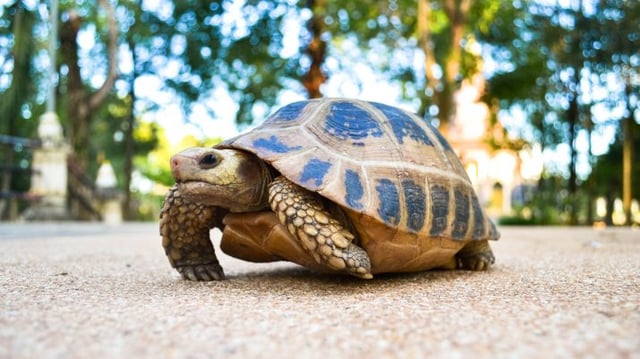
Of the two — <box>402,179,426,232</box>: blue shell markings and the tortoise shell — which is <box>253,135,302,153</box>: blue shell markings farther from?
<box>402,179,426,232</box>: blue shell markings

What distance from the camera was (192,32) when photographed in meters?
16.0

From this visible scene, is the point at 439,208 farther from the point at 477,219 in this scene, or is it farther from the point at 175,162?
the point at 175,162

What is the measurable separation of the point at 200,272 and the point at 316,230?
37.2 inches

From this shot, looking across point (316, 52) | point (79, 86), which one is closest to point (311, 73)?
point (316, 52)

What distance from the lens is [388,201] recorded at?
2.49m

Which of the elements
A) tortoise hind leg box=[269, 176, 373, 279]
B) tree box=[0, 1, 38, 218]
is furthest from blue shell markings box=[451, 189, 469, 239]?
tree box=[0, 1, 38, 218]

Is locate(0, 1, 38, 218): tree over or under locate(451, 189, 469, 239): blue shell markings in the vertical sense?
over

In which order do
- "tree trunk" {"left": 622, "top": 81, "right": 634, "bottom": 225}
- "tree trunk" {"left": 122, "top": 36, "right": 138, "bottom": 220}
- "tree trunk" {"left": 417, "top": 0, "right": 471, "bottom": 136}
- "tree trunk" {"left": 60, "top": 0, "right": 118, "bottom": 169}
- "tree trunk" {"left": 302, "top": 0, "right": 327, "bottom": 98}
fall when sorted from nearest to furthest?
"tree trunk" {"left": 417, "top": 0, "right": 471, "bottom": 136}
"tree trunk" {"left": 302, "top": 0, "right": 327, "bottom": 98}
"tree trunk" {"left": 60, "top": 0, "right": 118, "bottom": 169}
"tree trunk" {"left": 622, "top": 81, "right": 634, "bottom": 225}
"tree trunk" {"left": 122, "top": 36, "right": 138, "bottom": 220}

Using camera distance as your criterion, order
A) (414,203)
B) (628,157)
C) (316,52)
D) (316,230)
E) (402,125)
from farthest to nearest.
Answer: (628,157), (316,52), (402,125), (414,203), (316,230)

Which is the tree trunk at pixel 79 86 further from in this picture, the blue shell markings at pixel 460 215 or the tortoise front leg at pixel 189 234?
the blue shell markings at pixel 460 215

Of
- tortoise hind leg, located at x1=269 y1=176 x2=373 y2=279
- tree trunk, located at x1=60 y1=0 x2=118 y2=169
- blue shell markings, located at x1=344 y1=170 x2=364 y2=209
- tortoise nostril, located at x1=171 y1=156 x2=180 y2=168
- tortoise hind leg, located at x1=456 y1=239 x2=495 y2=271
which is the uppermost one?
tree trunk, located at x1=60 y1=0 x2=118 y2=169

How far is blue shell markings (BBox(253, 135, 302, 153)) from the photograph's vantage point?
255 centimetres

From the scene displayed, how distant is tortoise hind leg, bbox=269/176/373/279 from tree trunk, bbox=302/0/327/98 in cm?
891

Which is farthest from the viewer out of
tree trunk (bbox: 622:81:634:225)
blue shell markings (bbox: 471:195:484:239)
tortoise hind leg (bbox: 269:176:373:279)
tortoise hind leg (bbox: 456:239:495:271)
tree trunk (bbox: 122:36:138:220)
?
tree trunk (bbox: 122:36:138:220)
